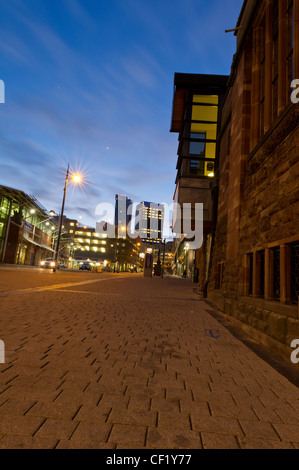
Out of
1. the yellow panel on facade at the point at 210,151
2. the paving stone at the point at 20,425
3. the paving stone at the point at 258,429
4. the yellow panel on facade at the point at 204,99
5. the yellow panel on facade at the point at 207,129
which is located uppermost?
the yellow panel on facade at the point at 204,99

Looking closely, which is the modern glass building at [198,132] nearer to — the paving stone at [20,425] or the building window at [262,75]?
the building window at [262,75]

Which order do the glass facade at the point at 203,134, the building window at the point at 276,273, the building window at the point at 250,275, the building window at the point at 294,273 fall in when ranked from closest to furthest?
the building window at the point at 294,273 < the building window at the point at 276,273 < the building window at the point at 250,275 < the glass facade at the point at 203,134

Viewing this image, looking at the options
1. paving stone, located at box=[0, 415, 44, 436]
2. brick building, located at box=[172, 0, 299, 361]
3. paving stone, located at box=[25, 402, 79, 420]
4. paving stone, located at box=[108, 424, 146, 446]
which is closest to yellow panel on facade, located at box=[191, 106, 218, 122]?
brick building, located at box=[172, 0, 299, 361]

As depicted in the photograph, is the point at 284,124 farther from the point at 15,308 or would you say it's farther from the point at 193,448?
the point at 15,308

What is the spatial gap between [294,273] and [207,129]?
53.2 ft

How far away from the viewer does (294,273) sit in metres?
4.59

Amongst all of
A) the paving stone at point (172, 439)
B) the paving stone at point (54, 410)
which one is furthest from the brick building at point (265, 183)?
the paving stone at point (54, 410)

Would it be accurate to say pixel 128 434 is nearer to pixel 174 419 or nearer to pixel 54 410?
pixel 174 419

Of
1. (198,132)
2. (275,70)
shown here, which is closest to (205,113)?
(198,132)

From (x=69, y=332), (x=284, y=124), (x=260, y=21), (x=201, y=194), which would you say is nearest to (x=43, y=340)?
(x=69, y=332)

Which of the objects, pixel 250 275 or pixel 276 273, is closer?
pixel 276 273

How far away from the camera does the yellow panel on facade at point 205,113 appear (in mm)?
19141

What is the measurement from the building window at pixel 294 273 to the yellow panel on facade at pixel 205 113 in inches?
657

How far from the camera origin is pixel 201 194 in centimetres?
1680
